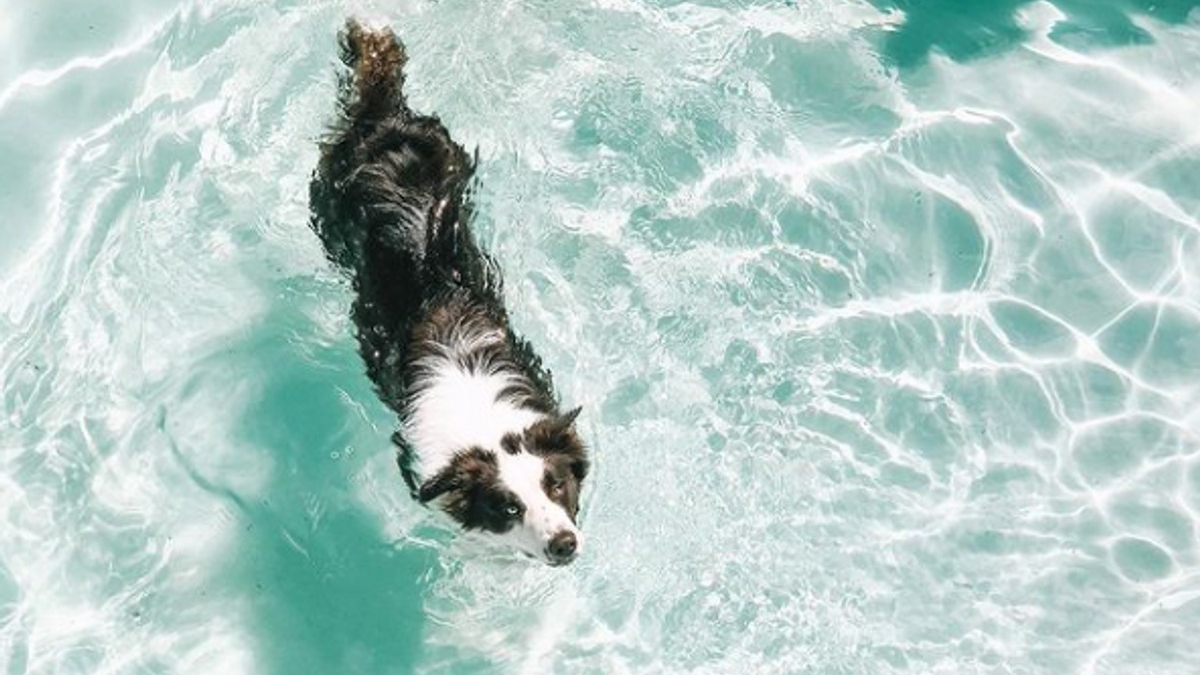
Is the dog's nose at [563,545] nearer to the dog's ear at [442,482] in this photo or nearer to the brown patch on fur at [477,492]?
the brown patch on fur at [477,492]

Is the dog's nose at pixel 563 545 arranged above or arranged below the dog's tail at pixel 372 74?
below

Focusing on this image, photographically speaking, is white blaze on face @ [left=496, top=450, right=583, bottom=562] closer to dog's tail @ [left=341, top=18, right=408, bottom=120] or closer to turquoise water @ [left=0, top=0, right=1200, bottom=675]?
turquoise water @ [left=0, top=0, right=1200, bottom=675]

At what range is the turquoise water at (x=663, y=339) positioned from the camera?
219 inches

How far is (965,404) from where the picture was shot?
6.06 meters

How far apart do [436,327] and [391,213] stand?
465 mm

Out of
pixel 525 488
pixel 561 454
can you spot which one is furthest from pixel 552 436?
pixel 525 488

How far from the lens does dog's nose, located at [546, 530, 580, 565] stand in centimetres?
432

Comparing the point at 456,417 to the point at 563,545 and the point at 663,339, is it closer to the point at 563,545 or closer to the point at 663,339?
the point at 563,545

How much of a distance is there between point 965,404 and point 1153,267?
1.22 m

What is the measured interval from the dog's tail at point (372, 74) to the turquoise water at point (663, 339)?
642 mm

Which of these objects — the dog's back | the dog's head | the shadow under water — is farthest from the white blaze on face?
the shadow under water

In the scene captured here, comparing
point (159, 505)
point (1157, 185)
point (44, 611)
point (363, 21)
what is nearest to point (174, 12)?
point (363, 21)

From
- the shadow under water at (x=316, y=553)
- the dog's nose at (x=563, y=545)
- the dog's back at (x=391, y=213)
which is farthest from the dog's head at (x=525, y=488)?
the shadow under water at (x=316, y=553)

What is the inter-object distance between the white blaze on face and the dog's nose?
0.04ft
